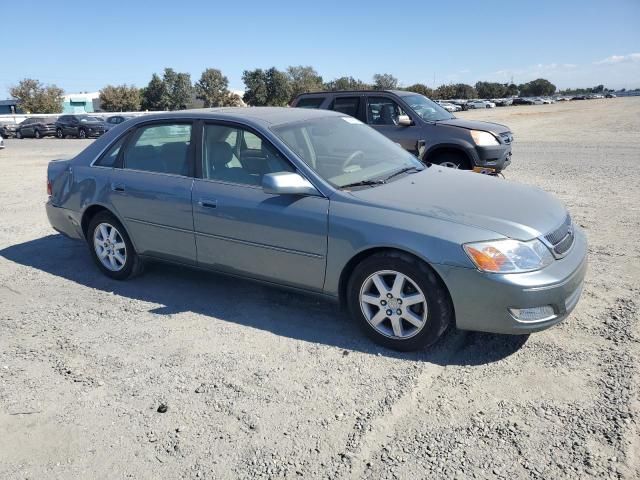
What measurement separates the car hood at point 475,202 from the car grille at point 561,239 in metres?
0.04

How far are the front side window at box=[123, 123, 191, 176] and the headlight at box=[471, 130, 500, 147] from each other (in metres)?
5.86

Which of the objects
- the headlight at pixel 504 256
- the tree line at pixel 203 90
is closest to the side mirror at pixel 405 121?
the headlight at pixel 504 256

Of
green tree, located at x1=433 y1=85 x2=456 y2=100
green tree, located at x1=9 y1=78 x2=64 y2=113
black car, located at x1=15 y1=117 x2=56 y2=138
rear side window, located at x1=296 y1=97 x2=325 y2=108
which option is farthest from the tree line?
rear side window, located at x1=296 y1=97 x2=325 y2=108

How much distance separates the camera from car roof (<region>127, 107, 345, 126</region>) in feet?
14.7

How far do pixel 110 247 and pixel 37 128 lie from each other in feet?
112

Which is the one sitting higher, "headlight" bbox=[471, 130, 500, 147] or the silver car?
"headlight" bbox=[471, 130, 500, 147]

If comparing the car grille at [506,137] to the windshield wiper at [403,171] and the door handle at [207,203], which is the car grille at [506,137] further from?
the door handle at [207,203]

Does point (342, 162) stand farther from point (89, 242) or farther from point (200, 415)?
point (89, 242)

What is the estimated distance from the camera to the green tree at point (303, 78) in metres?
97.0

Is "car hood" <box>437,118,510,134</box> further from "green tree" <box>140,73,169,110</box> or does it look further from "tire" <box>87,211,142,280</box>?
"green tree" <box>140,73,169,110</box>

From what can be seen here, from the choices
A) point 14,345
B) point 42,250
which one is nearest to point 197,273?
point 14,345

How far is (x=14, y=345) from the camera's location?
4031mm

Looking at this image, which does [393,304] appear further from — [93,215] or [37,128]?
[37,128]

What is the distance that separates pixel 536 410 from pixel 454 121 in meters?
7.55
